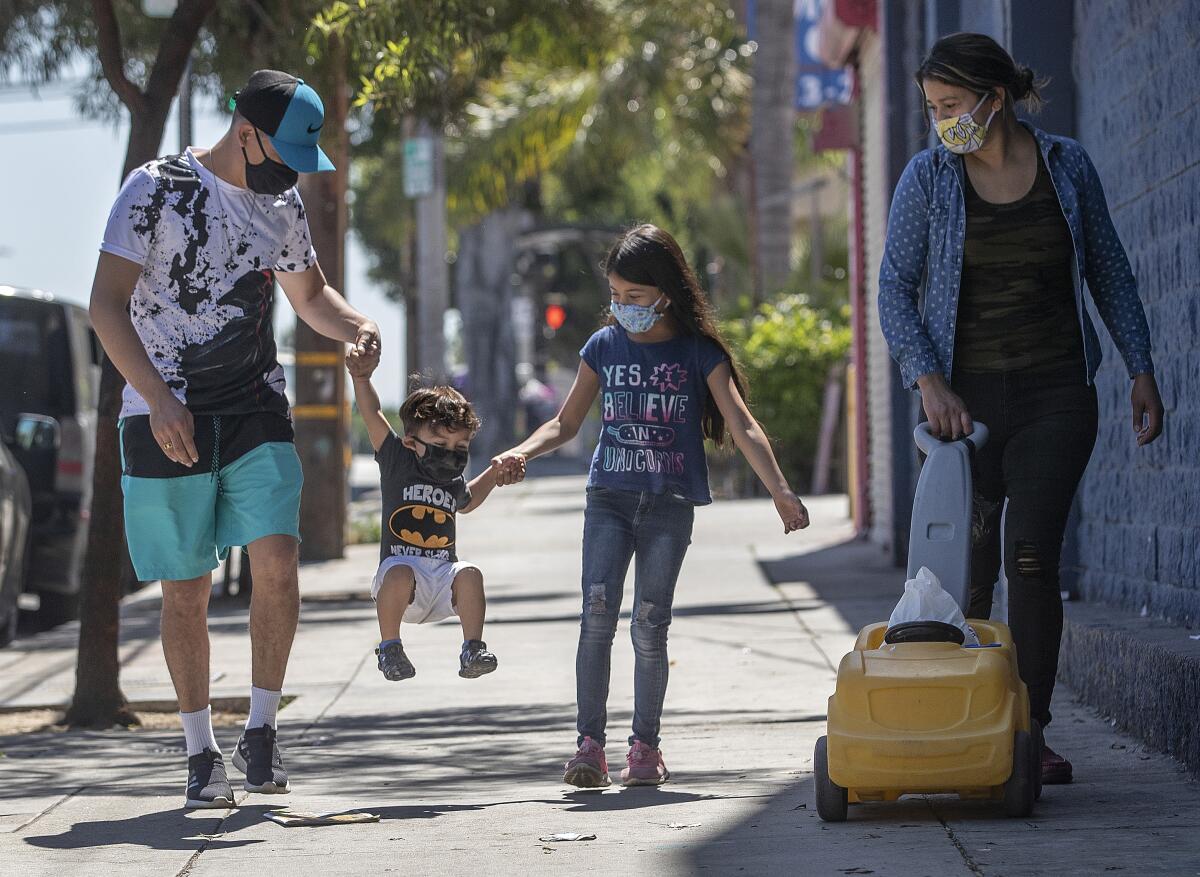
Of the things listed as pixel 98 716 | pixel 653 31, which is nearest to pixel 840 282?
pixel 653 31

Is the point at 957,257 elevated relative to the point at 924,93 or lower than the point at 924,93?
lower

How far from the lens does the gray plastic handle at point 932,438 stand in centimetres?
511

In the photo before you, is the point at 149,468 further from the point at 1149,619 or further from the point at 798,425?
the point at 798,425

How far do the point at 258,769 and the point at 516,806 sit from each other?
725 millimetres

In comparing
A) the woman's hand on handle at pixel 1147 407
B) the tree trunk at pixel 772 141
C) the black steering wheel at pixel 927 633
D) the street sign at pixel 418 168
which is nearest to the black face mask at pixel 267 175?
the black steering wheel at pixel 927 633

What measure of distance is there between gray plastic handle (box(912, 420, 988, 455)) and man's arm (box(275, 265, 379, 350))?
160 cm

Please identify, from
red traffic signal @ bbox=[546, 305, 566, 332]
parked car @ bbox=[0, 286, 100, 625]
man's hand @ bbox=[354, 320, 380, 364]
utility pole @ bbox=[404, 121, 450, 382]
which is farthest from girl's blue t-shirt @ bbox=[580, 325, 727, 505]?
red traffic signal @ bbox=[546, 305, 566, 332]

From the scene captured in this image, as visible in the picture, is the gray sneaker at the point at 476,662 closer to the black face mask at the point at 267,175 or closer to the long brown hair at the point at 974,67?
the black face mask at the point at 267,175

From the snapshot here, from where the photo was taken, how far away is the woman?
5.20 meters

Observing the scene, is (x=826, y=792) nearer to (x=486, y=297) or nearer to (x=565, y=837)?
(x=565, y=837)

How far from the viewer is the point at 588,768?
18.7 ft

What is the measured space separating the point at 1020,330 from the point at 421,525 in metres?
1.85

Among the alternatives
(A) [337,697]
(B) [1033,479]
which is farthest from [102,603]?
(B) [1033,479]

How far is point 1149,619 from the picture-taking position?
676cm
